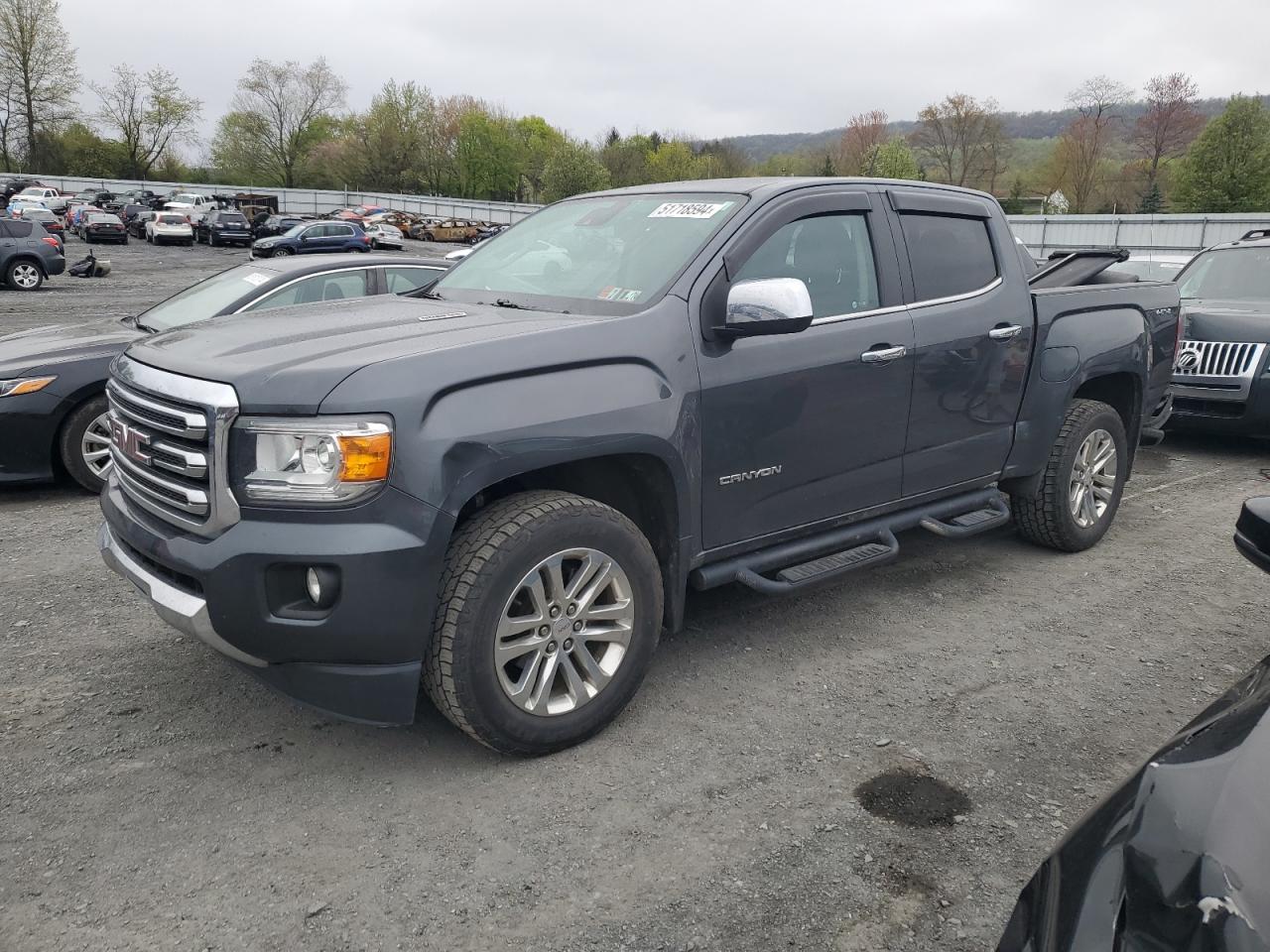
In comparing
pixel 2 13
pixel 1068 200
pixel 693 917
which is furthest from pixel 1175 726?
pixel 2 13

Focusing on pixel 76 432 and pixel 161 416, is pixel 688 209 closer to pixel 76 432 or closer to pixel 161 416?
pixel 161 416

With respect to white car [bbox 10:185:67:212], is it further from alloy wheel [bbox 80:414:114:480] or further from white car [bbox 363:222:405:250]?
alloy wheel [bbox 80:414:114:480]

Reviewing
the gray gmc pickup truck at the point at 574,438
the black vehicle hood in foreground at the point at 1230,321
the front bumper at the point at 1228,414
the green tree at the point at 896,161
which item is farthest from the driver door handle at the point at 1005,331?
the green tree at the point at 896,161

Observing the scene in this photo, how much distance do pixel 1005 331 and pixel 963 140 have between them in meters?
81.7

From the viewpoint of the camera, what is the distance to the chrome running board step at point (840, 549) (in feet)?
12.2

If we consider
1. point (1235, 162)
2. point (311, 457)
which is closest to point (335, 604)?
point (311, 457)

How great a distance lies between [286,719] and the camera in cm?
351

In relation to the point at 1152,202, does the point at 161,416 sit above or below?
below

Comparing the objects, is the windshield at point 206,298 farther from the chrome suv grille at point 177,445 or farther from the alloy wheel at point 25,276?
the alloy wheel at point 25,276

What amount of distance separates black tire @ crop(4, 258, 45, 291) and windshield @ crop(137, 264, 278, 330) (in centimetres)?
1838

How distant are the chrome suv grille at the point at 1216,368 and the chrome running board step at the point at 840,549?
163 inches

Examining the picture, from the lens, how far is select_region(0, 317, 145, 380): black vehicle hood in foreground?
6.07 metres

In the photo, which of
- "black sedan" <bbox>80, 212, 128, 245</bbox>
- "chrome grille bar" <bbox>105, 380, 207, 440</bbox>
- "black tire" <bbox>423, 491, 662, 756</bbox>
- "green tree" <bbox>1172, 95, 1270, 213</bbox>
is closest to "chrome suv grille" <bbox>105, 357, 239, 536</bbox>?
"chrome grille bar" <bbox>105, 380, 207, 440</bbox>

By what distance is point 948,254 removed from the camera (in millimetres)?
4551
